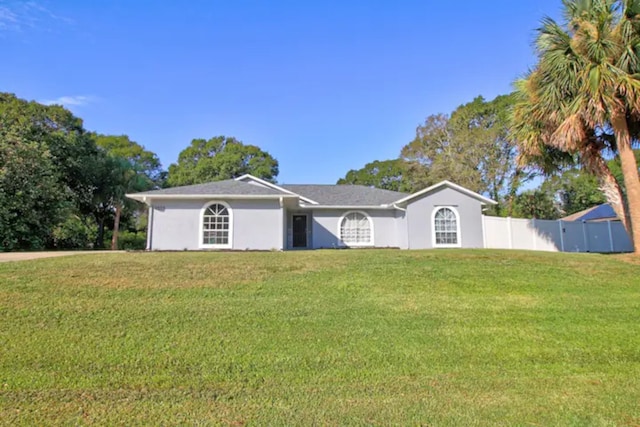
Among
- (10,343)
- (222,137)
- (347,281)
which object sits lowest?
(10,343)

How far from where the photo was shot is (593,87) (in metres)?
11.0

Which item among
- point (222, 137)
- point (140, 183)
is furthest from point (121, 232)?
point (222, 137)

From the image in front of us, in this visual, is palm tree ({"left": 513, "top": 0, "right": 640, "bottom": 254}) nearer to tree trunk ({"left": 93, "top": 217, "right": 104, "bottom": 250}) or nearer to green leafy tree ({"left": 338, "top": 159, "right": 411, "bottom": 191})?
tree trunk ({"left": 93, "top": 217, "right": 104, "bottom": 250})

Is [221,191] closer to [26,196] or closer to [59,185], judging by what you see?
[26,196]

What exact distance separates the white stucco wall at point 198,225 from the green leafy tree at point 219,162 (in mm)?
24310

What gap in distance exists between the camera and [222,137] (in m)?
44.6

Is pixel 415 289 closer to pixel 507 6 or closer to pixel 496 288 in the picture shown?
pixel 496 288

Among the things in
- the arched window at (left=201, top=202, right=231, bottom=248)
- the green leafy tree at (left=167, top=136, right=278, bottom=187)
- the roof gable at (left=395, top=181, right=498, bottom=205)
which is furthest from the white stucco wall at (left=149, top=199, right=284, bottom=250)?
the green leafy tree at (left=167, top=136, right=278, bottom=187)

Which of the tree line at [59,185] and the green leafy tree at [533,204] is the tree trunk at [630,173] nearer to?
the green leafy tree at [533,204]

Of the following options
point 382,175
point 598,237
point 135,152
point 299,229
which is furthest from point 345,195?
point 135,152

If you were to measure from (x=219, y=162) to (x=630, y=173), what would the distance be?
35.9m

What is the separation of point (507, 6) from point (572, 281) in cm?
900

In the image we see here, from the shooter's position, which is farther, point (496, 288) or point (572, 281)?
point (572, 281)

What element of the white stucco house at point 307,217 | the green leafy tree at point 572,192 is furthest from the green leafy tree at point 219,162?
the green leafy tree at point 572,192
